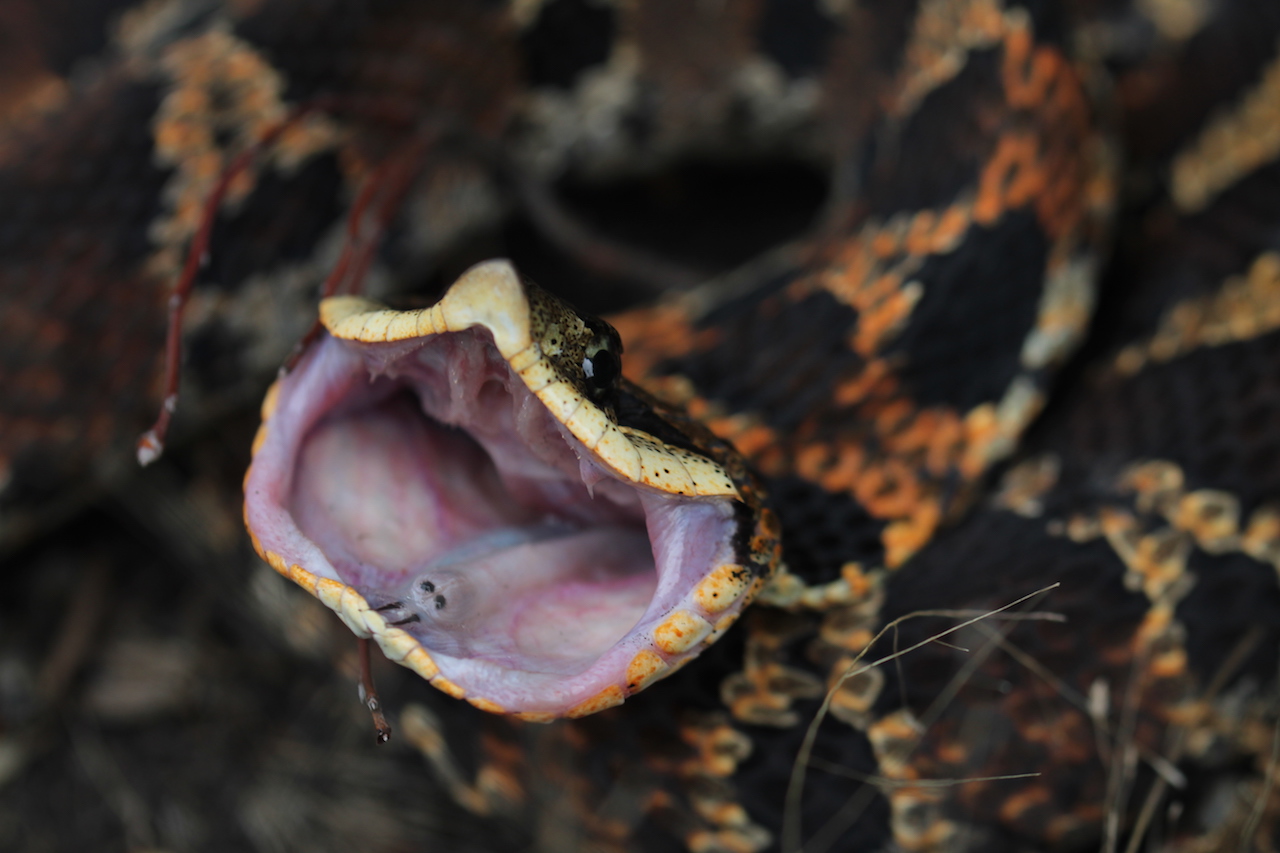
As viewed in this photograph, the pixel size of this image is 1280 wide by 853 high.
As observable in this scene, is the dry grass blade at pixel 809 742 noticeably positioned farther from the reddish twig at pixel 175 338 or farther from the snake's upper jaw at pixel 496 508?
the reddish twig at pixel 175 338

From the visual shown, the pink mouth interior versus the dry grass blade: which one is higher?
the pink mouth interior

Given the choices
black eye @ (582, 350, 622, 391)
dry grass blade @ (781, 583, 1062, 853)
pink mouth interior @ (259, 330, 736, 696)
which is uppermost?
black eye @ (582, 350, 622, 391)

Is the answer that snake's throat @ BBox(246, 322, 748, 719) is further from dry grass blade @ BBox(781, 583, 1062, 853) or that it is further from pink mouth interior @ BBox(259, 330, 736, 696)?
dry grass blade @ BBox(781, 583, 1062, 853)

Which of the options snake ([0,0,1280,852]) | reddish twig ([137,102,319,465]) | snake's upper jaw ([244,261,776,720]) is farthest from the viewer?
reddish twig ([137,102,319,465])

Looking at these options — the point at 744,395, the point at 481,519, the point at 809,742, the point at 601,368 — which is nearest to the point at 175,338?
the point at 481,519

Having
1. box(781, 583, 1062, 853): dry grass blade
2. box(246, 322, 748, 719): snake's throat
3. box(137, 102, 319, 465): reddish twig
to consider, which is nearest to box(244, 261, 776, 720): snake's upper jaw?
box(246, 322, 748, 719): snake's throat

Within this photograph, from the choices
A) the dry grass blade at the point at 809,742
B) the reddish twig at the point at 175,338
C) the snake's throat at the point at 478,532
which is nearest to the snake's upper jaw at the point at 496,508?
the snake's throat at the point at 478,532

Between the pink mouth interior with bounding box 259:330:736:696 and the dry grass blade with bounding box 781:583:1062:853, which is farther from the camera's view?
the dry grass blade with bounding box 781:583:1062:853
